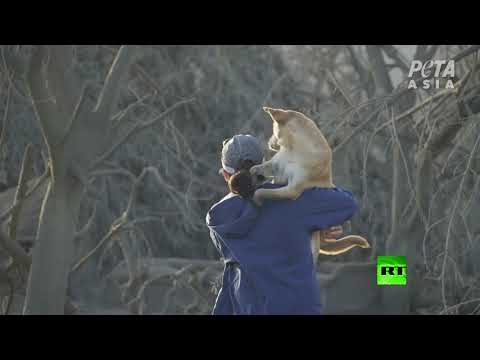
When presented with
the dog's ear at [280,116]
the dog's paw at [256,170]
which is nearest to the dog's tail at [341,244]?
the dog's paw at [256,170]

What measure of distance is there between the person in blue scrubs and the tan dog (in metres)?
0.05

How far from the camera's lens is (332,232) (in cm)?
331

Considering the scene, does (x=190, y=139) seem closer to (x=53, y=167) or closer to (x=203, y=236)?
(x=203, y=236)

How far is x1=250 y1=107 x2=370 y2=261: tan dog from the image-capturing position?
317cm

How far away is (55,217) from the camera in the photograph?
4914 millimetres

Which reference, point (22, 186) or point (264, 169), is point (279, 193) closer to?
point (264, 169)

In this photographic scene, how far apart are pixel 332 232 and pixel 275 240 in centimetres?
29

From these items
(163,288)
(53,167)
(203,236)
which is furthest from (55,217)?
(203,236)

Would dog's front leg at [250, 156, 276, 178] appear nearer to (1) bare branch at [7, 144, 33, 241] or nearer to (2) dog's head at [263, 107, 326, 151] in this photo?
(2) dog's head at [263, 107, 326, 151]

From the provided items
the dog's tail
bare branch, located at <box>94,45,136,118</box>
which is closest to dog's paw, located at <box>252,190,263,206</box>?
the dog's tail

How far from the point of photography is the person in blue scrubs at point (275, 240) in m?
3.13

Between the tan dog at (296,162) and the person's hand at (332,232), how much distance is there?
0.02 metres

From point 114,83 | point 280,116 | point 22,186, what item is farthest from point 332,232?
point 22,186

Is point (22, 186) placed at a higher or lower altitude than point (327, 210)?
higher
